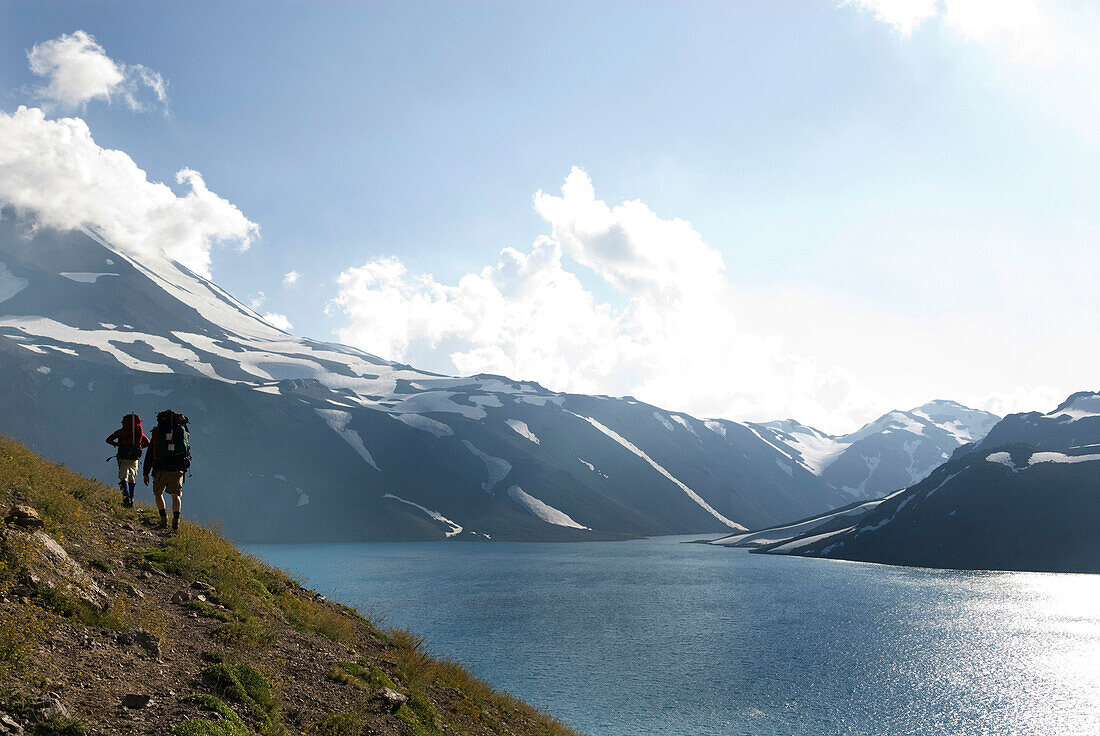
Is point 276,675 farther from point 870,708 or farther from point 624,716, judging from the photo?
point 870,708

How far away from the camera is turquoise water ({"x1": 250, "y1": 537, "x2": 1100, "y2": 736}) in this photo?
42.1 metres

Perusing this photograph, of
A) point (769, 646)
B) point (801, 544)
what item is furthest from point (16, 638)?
point (801, 544)

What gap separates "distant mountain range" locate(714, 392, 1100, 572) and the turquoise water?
2346 cm

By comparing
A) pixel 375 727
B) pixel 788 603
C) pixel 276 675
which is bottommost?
pixel 788 603

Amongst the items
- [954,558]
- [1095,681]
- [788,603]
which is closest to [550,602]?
[788,603]

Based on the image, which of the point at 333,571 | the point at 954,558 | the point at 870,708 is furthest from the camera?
the point at 954,558

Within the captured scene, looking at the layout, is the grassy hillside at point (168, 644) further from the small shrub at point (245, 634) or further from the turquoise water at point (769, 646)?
the turquoise water at point (769, 646)

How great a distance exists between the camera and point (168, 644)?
11102 mm

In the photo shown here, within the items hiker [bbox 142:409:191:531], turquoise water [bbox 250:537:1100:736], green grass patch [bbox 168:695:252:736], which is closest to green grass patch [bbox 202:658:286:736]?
green grass patch [bbox 168:695:252:736]

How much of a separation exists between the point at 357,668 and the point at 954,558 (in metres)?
177

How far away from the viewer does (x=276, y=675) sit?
12.5m

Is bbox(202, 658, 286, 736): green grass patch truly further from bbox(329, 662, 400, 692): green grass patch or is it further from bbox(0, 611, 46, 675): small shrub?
bbox(0, 611, 46, 675): small shrub

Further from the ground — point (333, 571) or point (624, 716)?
point (624, 716)

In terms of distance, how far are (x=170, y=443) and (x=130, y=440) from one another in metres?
1.26
